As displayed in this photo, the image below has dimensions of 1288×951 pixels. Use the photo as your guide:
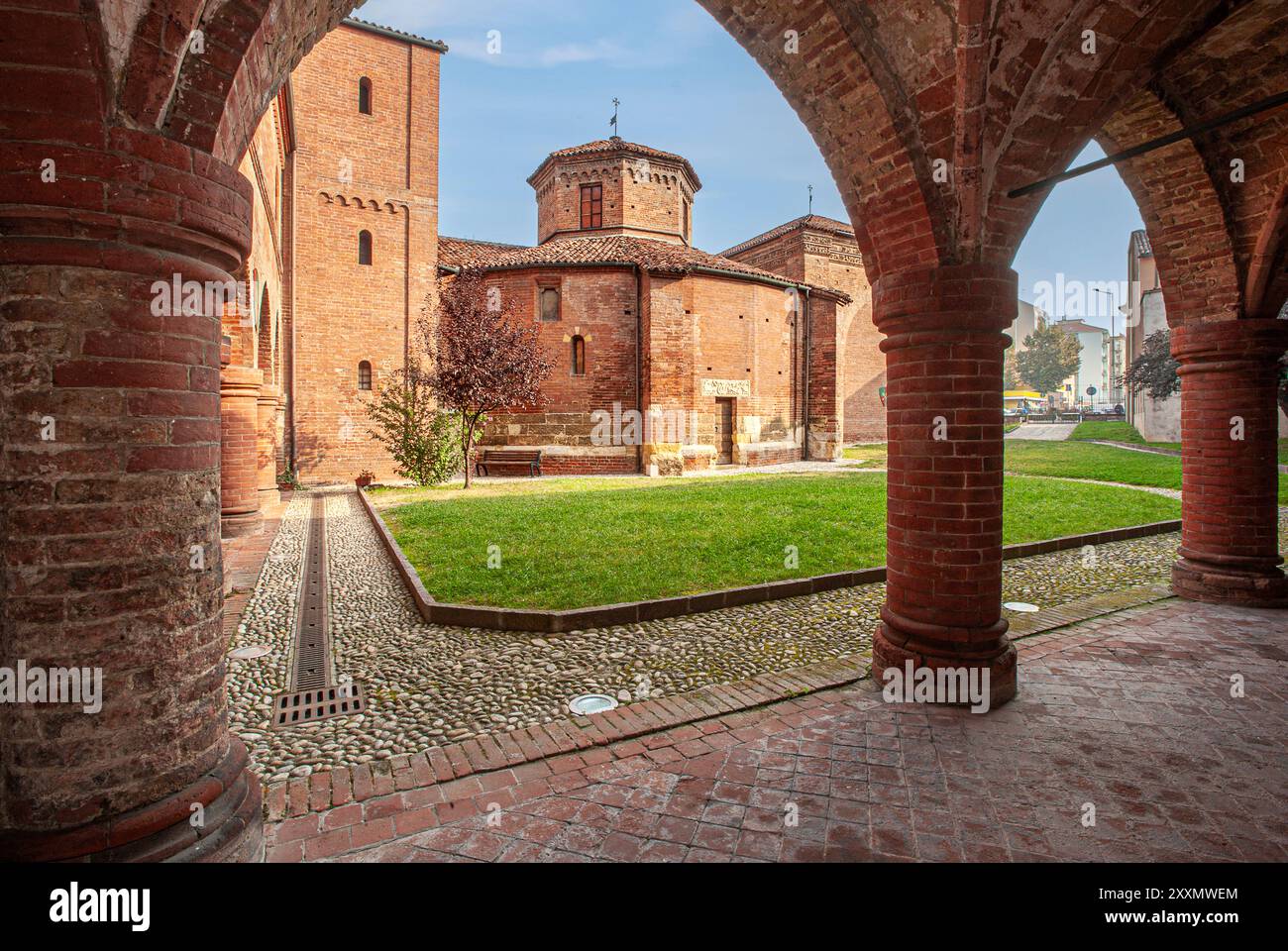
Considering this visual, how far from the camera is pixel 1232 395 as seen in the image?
5805mm

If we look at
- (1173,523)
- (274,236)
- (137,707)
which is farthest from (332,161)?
(1173,523)

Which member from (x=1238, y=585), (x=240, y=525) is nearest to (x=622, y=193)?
(x=240, y=525)

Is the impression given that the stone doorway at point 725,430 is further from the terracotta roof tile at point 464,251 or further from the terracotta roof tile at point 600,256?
the terracotta roof tile at point 464,251

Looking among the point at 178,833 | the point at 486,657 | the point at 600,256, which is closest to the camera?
the point at 178,833

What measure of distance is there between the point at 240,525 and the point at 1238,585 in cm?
1251

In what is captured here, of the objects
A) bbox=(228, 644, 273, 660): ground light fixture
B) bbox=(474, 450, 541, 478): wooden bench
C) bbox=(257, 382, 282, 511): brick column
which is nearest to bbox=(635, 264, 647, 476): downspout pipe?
bbox=(474, 450, 541, 478): wooden bench

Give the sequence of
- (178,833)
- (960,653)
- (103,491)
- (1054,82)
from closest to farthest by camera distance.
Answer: (103,491), (178,833), (1054,82), (960,653)

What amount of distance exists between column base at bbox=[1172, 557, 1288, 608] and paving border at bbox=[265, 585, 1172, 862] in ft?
13.4

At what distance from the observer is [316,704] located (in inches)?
162

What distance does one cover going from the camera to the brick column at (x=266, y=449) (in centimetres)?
1221

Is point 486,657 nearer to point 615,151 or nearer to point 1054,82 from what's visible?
point 1054,82

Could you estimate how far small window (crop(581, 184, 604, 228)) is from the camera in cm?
2634

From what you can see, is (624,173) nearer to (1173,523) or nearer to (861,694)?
(1173,523)

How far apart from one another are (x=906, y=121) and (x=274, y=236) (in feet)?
47.3
